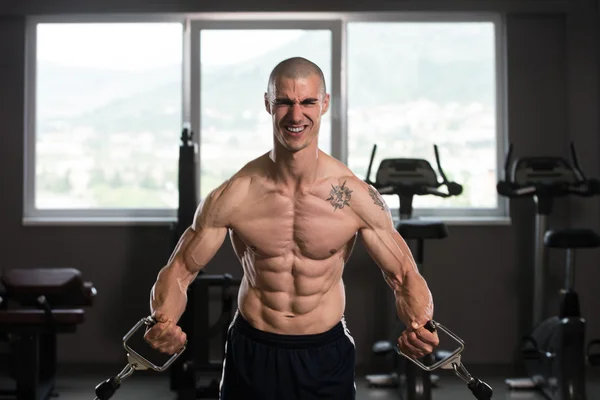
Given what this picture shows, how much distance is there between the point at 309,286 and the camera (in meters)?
1.72

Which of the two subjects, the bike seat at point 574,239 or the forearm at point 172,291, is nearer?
the forearm at point 172,291

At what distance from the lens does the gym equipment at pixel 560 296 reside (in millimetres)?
3609

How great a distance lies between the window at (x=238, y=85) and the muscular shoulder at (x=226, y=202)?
9.57ft

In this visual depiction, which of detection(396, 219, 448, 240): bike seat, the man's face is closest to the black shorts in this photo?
the man's face

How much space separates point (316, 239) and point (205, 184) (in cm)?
299

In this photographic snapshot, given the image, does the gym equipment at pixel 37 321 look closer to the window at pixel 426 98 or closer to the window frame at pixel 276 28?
the window frame at pixel 276 28

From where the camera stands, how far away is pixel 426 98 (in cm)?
462

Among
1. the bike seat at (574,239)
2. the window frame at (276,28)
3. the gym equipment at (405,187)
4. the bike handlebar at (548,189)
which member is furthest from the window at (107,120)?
the bike seat at (574,239)

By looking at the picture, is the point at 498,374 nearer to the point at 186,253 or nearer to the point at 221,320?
the point at 221,320

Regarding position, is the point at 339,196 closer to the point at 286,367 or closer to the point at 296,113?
the point at 296,113

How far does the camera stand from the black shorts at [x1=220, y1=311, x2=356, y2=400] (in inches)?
66.9

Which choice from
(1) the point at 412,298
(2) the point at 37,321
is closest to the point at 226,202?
(1) the point at 412,298

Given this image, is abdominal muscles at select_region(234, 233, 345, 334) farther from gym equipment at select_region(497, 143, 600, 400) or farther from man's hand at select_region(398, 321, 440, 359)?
gym equipment at select_region(497, 143, 600, 400)

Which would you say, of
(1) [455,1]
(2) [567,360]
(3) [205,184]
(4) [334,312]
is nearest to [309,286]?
(4) [334,312]
